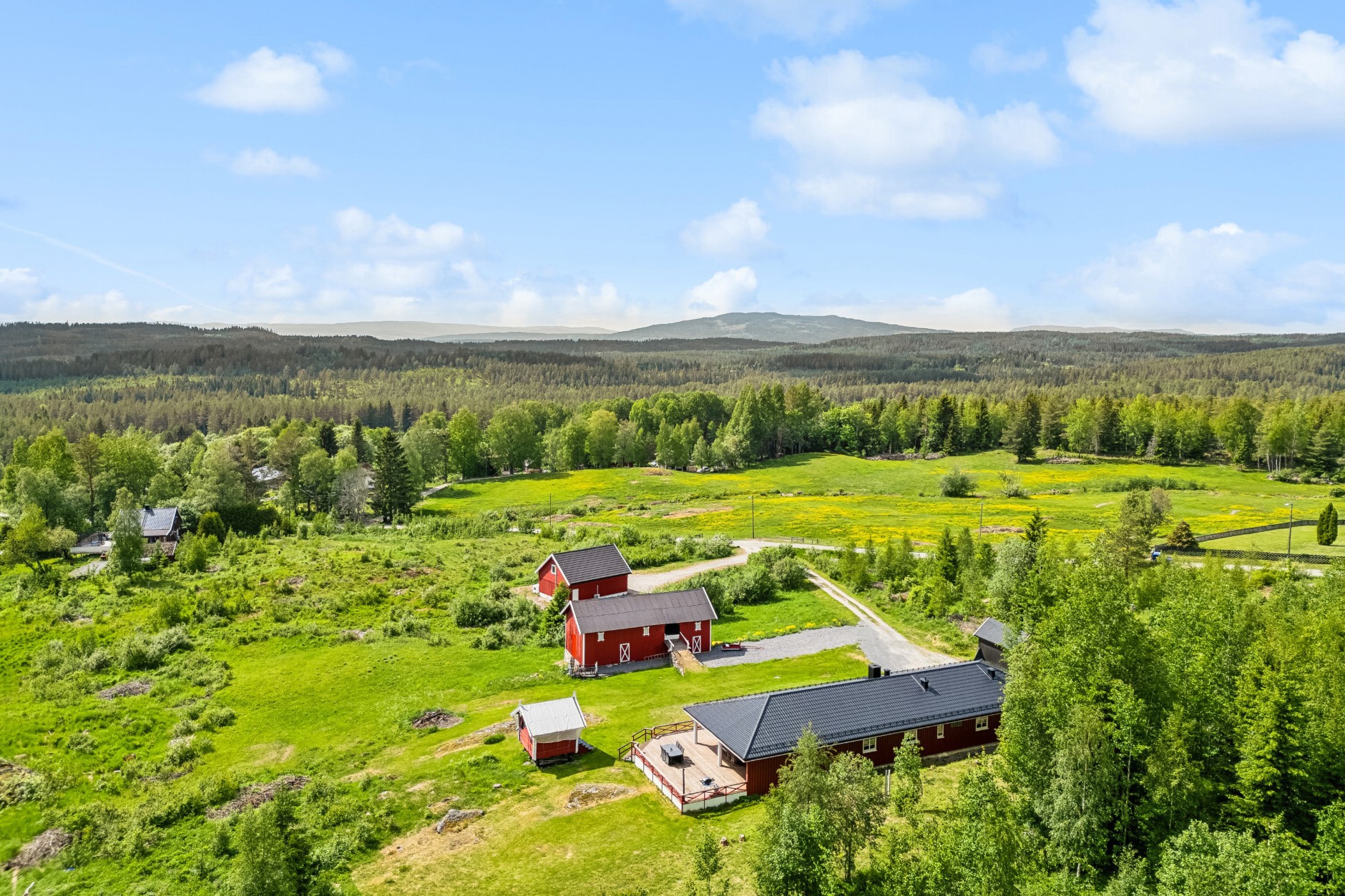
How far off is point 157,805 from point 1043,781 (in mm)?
31569

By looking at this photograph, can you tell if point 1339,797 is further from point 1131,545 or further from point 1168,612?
point 1131,545

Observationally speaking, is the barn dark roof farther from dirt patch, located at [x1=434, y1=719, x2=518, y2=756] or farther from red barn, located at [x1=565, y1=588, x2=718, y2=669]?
red barn, located at [x1=565, y1=588, x2=718, y2=669]

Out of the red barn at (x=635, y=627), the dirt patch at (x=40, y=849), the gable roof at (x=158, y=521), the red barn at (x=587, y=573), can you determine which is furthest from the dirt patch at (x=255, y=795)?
the gable roof at (x=158, y=521)

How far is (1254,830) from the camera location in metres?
24.4

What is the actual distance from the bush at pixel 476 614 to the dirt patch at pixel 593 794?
968 inches

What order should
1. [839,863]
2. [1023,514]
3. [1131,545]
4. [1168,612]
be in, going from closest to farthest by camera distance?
[839,863], [1168,612], [1131,545], [1023,514]

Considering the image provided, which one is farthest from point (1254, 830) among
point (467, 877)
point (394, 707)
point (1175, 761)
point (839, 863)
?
point (394, 707)

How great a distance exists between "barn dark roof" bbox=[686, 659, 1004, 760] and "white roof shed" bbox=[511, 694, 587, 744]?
16.2 feet

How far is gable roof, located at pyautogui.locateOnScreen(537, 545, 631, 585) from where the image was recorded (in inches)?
2245

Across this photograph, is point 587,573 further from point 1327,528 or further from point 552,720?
point 1327,528

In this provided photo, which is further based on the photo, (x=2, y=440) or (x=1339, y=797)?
(x=2, y=440)

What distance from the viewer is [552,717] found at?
3450cm

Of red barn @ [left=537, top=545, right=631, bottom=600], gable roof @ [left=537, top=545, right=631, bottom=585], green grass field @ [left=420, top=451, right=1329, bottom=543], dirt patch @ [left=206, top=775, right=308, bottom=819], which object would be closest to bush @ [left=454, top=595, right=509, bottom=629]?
red barn @ [left=537, top=545, right=631, bottom=600]

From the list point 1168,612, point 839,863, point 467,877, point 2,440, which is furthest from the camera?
point 2,440
